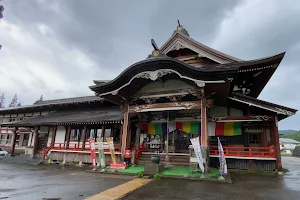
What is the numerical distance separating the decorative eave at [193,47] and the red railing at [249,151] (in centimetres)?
567

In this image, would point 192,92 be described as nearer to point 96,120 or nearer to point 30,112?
point 96,120

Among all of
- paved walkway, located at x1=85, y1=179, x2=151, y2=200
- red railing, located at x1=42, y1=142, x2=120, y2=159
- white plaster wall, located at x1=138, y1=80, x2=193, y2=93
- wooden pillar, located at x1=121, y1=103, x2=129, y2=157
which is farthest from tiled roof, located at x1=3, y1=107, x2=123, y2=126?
paved walkway, located at x1=85, y1=179, x2=151, y2=200

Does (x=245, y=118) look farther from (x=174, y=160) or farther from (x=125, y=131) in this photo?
(x=125, y=131)

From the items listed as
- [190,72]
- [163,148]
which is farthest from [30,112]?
[190,72]

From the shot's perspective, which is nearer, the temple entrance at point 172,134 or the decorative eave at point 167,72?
the decorative eave at point 167,72

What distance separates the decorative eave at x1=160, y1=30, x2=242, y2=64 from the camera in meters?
13.6

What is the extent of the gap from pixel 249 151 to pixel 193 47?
7847 millimetres

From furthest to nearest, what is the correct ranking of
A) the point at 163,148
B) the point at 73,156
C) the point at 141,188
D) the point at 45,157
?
the point at 45,157 → the point at 73,156 → the point at 163,148 → the point at 141,188

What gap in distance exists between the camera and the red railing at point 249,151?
37.4 feet

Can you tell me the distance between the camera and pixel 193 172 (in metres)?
10.0

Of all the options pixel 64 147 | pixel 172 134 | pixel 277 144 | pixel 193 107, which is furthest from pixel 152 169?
pixel 64 147

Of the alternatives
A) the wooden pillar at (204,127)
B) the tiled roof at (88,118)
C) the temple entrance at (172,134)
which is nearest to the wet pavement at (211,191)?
the wooden pillar at (204,127)

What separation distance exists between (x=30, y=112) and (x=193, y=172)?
896 inches

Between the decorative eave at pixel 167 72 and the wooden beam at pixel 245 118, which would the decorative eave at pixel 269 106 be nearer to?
the wooden beam at pixel 245 118
